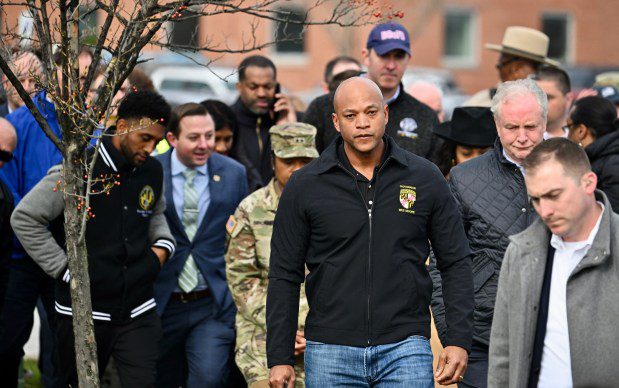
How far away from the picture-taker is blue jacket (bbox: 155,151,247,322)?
7711 mm

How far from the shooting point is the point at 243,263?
23.4 ft

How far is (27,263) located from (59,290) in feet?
3.07

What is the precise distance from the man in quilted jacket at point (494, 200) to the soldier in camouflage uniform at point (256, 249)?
1343 mm

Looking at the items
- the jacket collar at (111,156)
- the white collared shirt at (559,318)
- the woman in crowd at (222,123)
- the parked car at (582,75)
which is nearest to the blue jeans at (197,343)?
the jacket collar at (111,156)

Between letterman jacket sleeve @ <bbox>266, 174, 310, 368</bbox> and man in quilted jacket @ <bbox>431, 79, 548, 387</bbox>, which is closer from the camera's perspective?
letterman jacket sleeve @ <bbox>266, 174, 310, 368</bbox>

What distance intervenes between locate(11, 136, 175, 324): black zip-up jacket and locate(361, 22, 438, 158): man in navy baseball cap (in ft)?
6.60

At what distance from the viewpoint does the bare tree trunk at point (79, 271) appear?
577cm

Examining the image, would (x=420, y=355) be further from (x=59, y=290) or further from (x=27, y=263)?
(x=27, y=263)

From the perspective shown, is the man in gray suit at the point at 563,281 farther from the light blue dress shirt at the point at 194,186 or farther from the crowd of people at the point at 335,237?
the light blue dress shirt at the point at 194,186

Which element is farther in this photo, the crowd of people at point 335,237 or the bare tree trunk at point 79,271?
the bare tree trunk at point 79,271

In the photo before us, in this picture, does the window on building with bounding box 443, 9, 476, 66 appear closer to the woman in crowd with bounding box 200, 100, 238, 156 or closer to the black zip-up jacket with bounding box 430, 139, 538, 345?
the woman in crowd with bounding box 200, 100, 238, 156

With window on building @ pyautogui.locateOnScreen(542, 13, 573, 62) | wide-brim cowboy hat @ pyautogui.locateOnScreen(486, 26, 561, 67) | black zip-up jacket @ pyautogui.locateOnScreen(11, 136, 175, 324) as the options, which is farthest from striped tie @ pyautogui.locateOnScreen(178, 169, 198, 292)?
window on building @ pyautogui.locateOnScreen(542, 13, 573, 62)

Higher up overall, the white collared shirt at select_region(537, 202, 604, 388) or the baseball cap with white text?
the baseball cap with white text

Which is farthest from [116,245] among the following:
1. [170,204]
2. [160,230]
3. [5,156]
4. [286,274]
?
[286,274]
